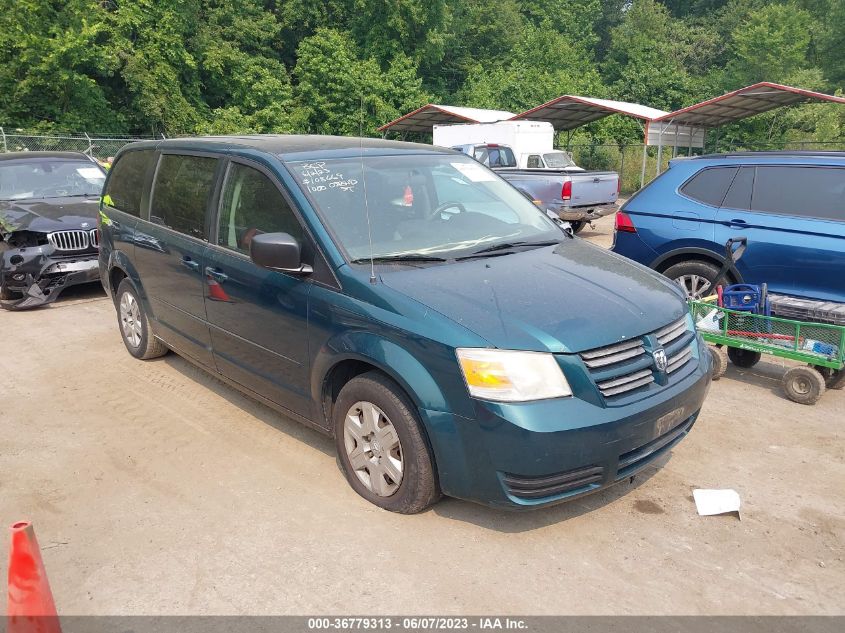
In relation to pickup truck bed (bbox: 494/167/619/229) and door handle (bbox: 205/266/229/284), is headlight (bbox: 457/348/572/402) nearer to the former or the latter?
door handle (bbox: 205/266/229/284)

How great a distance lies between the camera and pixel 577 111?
2566cm

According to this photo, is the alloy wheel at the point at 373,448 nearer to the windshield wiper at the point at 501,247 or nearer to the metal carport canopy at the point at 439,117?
the windshield wiper at the point at 501,247

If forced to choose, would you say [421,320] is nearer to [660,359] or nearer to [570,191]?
[660,359]

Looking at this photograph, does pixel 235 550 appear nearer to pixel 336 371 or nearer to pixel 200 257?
pixel 336 371

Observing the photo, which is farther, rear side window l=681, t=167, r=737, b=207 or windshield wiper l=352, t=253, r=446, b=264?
rear side window l=681, t=167, r=737, b=207

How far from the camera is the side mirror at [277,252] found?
3.69m

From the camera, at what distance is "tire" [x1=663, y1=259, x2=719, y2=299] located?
6539 millimetres

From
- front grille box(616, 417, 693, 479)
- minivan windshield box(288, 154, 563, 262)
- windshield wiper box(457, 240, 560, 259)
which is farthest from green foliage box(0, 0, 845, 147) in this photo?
front grille box(616, 417, 693, 479)

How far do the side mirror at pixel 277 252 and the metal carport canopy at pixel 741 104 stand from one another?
61.6 ft

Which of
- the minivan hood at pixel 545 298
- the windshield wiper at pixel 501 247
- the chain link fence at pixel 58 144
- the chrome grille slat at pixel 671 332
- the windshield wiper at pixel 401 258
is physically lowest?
the chrome grille slat at pixel 671 332

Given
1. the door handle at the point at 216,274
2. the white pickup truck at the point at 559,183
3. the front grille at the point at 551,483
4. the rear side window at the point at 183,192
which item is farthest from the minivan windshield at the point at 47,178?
the front grille at the point at 551,483

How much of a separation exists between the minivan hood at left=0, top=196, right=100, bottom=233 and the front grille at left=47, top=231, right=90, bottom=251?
63mm

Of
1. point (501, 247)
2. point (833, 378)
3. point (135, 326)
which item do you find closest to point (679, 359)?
point (501, 247)

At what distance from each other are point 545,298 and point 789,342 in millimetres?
2898
